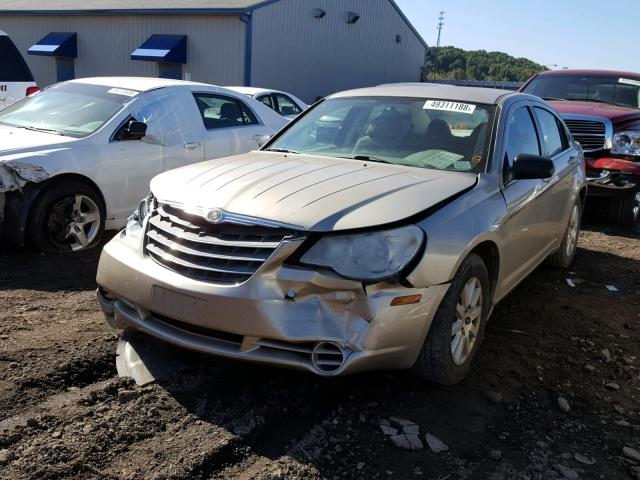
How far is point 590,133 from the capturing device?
27.3 ft

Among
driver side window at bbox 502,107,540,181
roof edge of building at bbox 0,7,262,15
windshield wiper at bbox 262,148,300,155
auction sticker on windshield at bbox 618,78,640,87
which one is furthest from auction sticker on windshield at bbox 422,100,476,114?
roof edge of building at bbox 0,7,262,15

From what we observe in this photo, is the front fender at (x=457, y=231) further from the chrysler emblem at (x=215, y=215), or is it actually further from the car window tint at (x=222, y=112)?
the car window tint at (x=222, y=112)

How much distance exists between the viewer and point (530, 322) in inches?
184

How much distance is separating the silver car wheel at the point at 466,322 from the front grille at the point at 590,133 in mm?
5602

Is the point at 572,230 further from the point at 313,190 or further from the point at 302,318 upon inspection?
the point at 302,318

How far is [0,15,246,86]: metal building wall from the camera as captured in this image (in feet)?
68.2

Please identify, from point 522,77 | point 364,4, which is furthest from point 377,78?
point 522,77

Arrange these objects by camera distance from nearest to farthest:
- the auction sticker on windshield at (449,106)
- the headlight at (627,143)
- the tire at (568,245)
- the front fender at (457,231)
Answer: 1. the front fender at (457,231)
2. the auction sticker on windshield at (449,106)
3. the tire at (568,245)
4. the headlight at (627,143)

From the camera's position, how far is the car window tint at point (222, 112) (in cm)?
707

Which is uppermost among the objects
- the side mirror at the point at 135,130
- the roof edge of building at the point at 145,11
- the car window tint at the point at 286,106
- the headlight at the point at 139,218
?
the roof edge of building at the point at 145,11

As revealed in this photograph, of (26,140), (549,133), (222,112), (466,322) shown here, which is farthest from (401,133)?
(222,112)

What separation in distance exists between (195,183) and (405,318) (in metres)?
1.40

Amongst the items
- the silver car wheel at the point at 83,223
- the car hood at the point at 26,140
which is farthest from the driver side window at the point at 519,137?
the car hood at the point at 26,140

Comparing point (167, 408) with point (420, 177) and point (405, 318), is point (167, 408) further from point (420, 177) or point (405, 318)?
point (420, 177)
